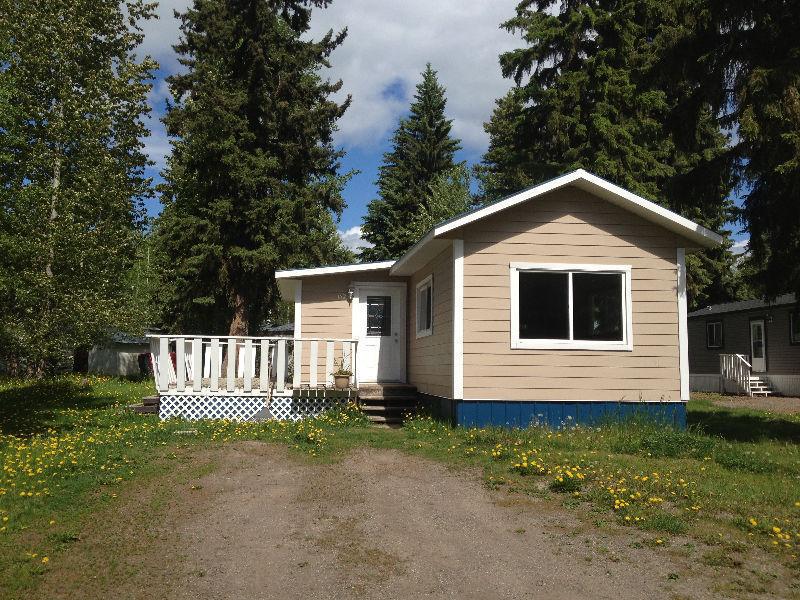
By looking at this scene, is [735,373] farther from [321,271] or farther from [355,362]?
[321,271]

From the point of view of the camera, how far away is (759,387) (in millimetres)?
23859

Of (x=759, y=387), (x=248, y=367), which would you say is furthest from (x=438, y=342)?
(x=759, y=387)

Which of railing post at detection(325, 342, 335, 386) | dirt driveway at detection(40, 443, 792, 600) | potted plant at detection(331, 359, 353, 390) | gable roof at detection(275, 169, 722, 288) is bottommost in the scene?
dirt driveway at detection(40, 443, 792, 600)

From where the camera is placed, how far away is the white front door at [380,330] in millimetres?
14875

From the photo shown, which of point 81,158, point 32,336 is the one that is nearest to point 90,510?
point 32,336

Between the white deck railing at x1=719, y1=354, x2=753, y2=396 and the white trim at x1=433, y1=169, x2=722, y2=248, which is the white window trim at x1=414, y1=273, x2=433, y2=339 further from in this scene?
the white deck railing at x1=719, y1=354, x2=753, y2=396

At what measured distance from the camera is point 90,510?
654cm

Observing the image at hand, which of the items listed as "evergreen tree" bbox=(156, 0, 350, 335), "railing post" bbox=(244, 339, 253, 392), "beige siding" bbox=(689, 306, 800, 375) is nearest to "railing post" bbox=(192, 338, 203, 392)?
"railing post" bbox=(244, 339, 253, 392)

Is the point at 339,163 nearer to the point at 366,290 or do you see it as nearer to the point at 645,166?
the point at 645,166

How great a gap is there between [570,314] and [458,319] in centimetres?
180

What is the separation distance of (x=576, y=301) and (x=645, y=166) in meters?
15.3

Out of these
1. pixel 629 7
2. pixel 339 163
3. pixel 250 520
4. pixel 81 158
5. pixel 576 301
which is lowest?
pixel 250 520

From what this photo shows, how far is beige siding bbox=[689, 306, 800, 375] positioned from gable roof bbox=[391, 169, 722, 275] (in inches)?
528

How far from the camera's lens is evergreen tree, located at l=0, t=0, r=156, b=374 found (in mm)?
18938
